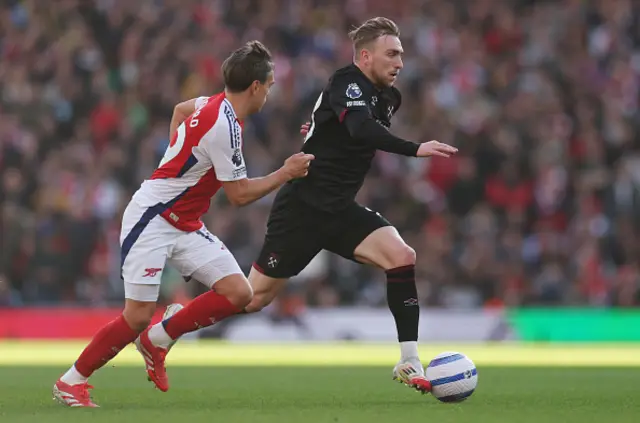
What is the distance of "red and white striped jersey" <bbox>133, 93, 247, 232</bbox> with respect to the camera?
7312mm

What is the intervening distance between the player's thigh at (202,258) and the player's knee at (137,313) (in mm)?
355

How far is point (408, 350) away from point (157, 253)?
169cm

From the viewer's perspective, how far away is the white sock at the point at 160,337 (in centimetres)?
789

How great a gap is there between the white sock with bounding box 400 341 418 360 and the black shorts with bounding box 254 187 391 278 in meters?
0.78

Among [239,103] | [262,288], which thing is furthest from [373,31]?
[262,288]

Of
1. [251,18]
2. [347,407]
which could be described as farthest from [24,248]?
[347,407]

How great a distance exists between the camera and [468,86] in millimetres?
18922

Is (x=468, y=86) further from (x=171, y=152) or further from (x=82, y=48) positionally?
(x=171, y=152)

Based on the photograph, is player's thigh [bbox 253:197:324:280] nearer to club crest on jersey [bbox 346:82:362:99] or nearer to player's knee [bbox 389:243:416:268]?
player's knee [bbox 389:243:416:268]

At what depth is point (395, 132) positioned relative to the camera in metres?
18.0

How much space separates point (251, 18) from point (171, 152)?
1294 cm

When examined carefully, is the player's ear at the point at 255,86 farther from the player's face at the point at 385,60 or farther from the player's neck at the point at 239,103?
the player's face at the point at 385,60

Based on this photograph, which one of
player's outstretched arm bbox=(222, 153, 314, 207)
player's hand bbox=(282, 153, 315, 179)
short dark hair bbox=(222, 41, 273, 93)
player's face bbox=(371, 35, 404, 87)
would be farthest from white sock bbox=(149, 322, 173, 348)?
player's face bbox=(371, 35, 404, 87)

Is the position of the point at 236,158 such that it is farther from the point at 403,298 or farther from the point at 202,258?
the point at 403,298
